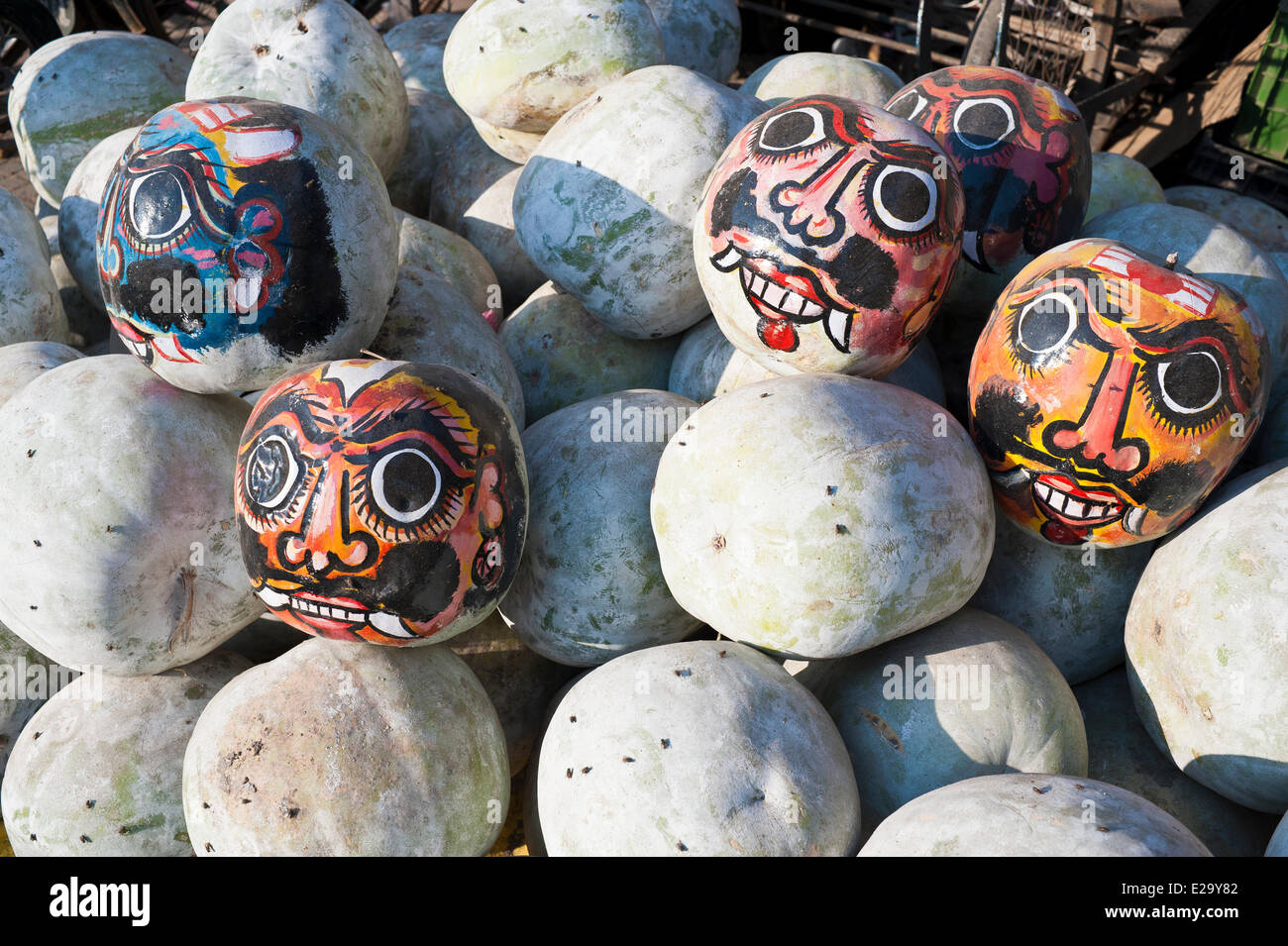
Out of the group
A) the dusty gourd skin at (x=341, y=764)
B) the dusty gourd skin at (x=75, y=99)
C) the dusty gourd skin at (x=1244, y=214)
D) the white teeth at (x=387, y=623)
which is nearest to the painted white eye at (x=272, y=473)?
the white teeth at (x=387, y=623)

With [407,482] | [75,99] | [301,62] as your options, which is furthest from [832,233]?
[75,99]

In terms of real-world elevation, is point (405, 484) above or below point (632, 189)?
below

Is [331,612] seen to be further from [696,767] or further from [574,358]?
[574,358]

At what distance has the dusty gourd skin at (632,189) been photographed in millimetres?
2941

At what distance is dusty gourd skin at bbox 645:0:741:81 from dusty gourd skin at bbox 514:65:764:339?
1222 mm

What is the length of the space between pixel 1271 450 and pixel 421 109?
354 cm

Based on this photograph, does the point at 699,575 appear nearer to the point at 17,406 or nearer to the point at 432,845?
the point at 432,845

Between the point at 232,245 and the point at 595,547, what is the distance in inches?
45.3

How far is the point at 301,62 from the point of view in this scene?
3.45 metres

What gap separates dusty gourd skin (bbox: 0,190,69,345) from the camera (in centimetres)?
325

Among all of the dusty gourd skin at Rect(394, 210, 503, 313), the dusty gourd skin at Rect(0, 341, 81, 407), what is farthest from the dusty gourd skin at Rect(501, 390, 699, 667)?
the dusty gourd skin at Rect(0, 341, 81, 407)

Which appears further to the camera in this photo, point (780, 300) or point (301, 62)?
point (301, 62)

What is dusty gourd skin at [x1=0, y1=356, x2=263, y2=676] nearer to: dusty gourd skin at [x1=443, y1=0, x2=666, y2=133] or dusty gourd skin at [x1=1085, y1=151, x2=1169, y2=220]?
dusty gourd skin at [x1=443, y1=0, x2=666, y2=133]

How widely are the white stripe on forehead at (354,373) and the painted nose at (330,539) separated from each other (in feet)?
0.70
